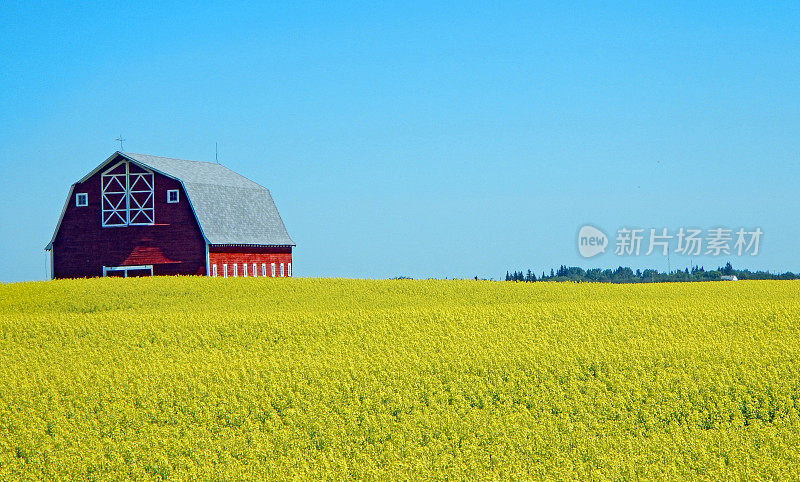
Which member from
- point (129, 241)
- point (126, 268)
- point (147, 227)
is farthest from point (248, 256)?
point (126, 268)

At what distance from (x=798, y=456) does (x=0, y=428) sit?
14522 mm

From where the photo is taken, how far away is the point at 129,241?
133 feet

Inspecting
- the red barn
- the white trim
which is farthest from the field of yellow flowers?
the white trim

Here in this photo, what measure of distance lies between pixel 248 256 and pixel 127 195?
6814 millimetres

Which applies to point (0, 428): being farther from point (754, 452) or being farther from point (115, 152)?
point (115, 152)

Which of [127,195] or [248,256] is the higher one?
[127,195]

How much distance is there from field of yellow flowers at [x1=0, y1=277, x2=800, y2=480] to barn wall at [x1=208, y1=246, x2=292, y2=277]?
15109 millimetres

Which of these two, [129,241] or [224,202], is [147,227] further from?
[224,202]

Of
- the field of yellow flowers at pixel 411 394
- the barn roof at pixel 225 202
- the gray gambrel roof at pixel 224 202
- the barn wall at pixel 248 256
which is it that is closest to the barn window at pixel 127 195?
the gray gambrel roof at pixel 224 202

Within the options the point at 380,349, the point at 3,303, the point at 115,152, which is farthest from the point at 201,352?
the point at 115,152

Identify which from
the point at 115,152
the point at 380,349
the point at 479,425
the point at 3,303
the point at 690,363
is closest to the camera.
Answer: the point at 479,425

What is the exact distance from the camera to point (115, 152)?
40.4m

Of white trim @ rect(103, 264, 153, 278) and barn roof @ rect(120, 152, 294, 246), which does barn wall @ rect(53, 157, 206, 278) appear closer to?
white trim @ rect(103, 264, 153, 278)

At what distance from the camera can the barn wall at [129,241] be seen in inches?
1564
